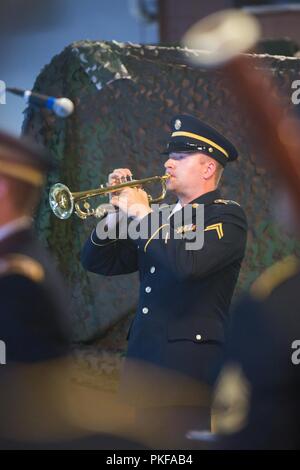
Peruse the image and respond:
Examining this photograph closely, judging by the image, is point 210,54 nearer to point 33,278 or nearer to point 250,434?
point 250,434

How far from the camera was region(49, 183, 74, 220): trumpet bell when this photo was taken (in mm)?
3814

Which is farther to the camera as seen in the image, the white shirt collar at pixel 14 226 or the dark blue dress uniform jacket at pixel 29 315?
the white shirt collar at pixel 14 226

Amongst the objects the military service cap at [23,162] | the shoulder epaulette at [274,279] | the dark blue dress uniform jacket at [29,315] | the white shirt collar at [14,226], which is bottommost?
the shoulder epaulette at [274,279]

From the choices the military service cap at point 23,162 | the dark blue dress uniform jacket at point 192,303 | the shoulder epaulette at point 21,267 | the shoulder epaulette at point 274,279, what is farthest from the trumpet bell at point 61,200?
the shoulder epaulette at point 274,279

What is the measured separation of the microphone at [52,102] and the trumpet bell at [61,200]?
1694mm

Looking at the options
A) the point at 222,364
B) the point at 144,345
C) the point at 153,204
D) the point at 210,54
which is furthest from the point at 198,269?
the point at 210,54

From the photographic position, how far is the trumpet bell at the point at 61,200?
3.81 m

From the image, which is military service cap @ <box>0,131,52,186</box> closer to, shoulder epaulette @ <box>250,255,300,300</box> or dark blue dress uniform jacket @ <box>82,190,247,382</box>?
dark blue dress uniform jacket @ <box>82,190,247,382</box>

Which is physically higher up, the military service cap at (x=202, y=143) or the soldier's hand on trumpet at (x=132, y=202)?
the military service cap at (x=202, y=143)

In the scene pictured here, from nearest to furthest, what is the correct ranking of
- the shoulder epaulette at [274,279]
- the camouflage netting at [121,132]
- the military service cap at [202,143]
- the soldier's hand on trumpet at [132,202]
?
the shoulder epaulette at [274,279], the soldier's hand on trumpet at [132,202], the military service cap at [202,143], the camouflage netting at [121,132]

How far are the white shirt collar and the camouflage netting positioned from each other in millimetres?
2877

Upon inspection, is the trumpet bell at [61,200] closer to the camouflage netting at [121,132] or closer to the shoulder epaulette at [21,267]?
the camouflage netting at [121,132]
